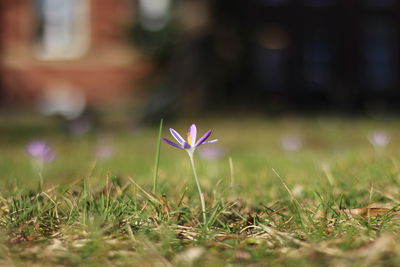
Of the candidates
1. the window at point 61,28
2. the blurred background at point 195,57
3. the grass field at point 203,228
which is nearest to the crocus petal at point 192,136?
the grass field at point 203,228

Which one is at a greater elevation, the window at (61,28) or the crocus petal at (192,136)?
the window at (61,28)

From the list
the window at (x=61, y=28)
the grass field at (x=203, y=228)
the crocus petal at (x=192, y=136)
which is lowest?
the grass field at (x=203, y=228)

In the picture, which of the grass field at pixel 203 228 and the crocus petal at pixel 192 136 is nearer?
the grass field at pixel 203 228

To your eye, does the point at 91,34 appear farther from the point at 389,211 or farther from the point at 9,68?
the point at 389,211

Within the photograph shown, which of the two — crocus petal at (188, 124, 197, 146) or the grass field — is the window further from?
crocus petal at (188, 124, 197, 146)

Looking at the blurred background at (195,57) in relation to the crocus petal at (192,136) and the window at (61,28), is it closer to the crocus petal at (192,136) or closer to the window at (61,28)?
the window at (61,28)

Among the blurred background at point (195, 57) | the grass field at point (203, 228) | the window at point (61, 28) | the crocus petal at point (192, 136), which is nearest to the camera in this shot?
the grass field at point (203, 228)

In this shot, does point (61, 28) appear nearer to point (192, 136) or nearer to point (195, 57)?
point (195, 57)
